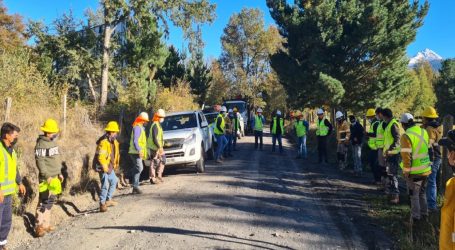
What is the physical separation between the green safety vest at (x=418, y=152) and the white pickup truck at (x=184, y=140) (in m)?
6.68

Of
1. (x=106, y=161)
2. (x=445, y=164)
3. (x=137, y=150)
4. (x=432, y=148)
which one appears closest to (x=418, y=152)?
(x=432, y=148)

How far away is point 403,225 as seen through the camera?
6.99 meters

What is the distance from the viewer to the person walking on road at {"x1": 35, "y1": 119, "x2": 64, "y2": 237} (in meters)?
6.82

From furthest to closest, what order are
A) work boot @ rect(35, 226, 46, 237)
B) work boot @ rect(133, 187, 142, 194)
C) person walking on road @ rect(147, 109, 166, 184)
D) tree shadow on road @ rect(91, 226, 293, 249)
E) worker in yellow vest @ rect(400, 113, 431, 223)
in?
person walking on road @ rect(147, 109, 166, 184) < work boot @ rect(133, 187, 142, 194) < work boot @ rect(35, 226, 46, 237) < worker in yellow vest @ rect(400, 113, 431, 223) < tree shadow on road @ rect(91, 226, 293, 249)

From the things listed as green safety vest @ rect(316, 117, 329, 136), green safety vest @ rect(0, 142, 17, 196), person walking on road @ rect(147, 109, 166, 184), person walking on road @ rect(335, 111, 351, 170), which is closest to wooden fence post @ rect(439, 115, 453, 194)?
person walking on road @ rect(335, 111, 351, 170)

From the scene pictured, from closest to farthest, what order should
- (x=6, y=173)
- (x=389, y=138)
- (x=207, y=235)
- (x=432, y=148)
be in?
(x=6, y=173)
(x=207, y=235)
(x=432, y=148)
(x=389, y=138)

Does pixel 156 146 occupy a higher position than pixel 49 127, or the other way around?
pixel 49 127

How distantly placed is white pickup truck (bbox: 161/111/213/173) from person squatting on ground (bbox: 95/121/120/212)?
11.3 feet

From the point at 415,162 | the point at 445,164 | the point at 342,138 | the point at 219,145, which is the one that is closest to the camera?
the point at 415,162

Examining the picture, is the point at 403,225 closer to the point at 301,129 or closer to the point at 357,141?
the point at 357,141

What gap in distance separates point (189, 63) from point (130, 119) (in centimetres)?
2298

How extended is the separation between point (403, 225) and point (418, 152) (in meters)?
1.34

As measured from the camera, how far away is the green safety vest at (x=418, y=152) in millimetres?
6592

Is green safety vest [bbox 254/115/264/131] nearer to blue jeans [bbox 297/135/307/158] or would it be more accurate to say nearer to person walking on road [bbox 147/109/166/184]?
blue jeans [bbox 297/135/307/158]
